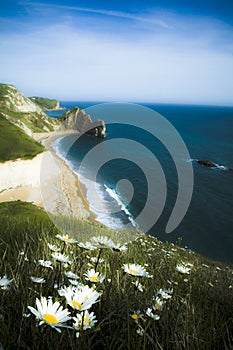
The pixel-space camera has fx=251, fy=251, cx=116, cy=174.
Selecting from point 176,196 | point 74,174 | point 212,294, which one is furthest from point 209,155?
point 212,294

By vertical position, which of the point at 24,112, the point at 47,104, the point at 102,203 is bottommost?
the point at 102,203

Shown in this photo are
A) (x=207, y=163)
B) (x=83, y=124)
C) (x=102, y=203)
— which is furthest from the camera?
(x=83, y=124)

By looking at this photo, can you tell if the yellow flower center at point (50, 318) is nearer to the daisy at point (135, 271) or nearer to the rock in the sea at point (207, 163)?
the daisy at point (135, 271)

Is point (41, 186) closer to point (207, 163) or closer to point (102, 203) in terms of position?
point (102, 203)

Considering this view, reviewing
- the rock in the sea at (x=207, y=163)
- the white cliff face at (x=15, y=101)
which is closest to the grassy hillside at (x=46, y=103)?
the white cliff face at (x=15, y=101)

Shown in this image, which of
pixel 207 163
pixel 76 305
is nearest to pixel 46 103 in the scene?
pixel 207 163

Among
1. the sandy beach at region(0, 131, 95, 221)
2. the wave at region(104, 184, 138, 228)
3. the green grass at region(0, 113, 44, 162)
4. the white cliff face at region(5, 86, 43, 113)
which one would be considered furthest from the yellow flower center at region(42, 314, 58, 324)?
the white cliff face at region(5, 86, 43, 113)

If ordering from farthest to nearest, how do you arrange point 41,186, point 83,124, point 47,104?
1. point 47,104
2. point 83,124
3. point 41,186
